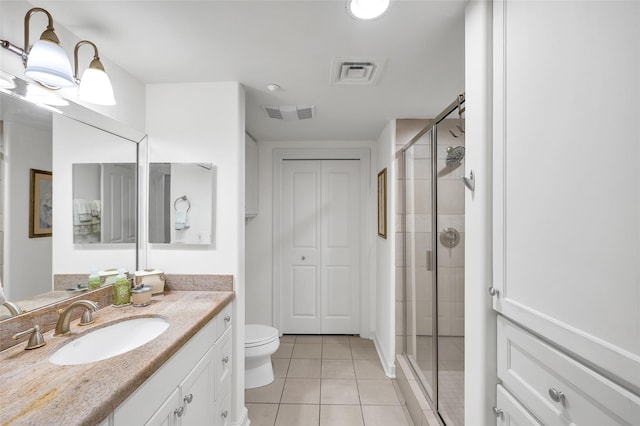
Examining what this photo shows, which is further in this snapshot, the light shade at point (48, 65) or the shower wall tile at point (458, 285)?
the shower wall tile at point (458, 285)

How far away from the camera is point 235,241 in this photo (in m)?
1.92

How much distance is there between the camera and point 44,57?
1116mm

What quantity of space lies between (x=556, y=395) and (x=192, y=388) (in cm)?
135

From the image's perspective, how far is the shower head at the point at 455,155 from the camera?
1561mm

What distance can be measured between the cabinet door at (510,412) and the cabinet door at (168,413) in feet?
3.96

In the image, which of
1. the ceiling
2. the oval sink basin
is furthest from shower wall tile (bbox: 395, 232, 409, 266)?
the oval sink basin

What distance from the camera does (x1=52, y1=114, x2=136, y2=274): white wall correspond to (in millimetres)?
1398

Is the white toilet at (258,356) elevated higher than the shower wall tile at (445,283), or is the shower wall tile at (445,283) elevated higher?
the shower wall tile at (445,283)

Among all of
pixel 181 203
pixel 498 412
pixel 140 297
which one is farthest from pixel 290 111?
pixel 498 412

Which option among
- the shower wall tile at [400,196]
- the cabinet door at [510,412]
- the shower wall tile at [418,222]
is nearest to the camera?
the cabinet door at [510,412]

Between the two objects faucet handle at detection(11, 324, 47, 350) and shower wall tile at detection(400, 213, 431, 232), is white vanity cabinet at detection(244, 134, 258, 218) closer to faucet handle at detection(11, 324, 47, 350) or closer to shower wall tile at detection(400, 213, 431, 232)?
shower wall tile at detection(400, 213, 431, 232)

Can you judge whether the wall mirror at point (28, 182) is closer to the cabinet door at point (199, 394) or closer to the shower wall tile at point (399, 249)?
the cabinet door at point (199, 394)

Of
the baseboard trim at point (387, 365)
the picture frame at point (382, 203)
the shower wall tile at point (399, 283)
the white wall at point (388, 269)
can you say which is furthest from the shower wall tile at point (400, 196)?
the baseboard trim at point (387, 365)

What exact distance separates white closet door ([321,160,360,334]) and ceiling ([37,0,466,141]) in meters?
1.36
